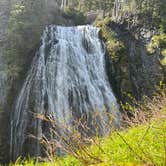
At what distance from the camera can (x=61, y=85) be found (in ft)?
58.5

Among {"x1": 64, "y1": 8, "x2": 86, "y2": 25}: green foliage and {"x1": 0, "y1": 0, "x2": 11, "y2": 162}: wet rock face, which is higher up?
{"x1": 64, "y1": 8, "x2": 86, "y2": 25}: green foliage

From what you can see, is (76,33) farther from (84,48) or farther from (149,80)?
(149,80)

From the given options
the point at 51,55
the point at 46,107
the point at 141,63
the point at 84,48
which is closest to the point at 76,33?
the point at 84,48

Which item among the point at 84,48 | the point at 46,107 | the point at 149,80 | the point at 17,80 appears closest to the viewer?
the point at 46,107

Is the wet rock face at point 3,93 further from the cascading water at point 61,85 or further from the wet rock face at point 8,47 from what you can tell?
the cascading water at point 61,85

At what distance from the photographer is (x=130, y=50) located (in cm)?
2470

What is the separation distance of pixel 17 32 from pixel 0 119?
5.14 metres

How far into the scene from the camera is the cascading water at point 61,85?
15.6m

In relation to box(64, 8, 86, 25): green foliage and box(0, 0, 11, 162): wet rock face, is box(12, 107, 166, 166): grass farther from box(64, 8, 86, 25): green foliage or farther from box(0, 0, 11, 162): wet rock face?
box(64, 8, 86, 25): green foliage

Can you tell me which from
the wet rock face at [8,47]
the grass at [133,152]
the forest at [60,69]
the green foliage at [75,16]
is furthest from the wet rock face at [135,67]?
the grass at [133,152]

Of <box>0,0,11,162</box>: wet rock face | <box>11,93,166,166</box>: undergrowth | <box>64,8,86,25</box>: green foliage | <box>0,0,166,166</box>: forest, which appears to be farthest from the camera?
<box>64,8,86,25</box>: green foliage

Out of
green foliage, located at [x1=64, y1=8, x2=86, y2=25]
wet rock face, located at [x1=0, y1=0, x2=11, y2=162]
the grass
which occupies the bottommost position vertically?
wet rock face, located at [x1=0, y1=0, x2=11, y2=162]

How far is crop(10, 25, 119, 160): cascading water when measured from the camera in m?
15.6

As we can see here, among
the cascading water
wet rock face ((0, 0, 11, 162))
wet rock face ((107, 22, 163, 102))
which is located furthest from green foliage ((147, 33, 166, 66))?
wet rock face ((0, 0, 11, 162))
